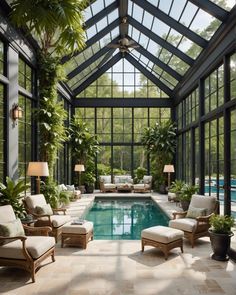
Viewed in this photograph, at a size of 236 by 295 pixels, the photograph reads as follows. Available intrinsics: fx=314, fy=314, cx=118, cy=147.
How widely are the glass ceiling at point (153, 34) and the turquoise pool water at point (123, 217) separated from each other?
534 centimetres

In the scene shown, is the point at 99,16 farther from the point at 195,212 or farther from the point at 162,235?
the point at 162,235

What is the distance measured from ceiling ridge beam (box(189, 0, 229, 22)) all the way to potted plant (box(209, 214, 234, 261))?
481 centimetres

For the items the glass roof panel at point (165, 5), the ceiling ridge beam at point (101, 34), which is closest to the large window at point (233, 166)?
the glass roof panel at point (165, 5)

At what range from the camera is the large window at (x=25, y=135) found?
8.13m

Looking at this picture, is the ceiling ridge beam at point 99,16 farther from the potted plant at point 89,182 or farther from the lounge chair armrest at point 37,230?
the potted plant at point 89,182

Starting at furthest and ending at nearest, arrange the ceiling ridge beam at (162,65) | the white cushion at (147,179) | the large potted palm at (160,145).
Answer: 1. the white cushion at (147,179)
2. the large potted palm at (160,145)
3. the ceiling ridge beam at (162,65)

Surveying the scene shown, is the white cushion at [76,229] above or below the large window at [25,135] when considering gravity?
below

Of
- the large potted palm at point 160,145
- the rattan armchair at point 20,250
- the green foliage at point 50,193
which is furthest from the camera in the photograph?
the large potted palm at point 160,145

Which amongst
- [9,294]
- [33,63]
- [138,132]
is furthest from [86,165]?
[9,294]

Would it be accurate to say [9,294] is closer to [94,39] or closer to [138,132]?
[94,39]

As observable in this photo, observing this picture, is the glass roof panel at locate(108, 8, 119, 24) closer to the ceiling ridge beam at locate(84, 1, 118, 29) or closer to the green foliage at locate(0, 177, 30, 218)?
the ceiling ridge beam at locate(84, 1, 118, 29)

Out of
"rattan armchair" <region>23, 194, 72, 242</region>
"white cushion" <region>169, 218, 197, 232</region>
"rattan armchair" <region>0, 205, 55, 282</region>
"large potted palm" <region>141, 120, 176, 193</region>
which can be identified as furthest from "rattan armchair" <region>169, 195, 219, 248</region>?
"large potted palm" <region>141, 120, 176, 193</region>

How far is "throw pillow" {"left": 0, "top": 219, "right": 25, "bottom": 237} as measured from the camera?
4516 millimetres

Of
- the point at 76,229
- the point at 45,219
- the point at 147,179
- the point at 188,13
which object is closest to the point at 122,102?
the point at 147,179
